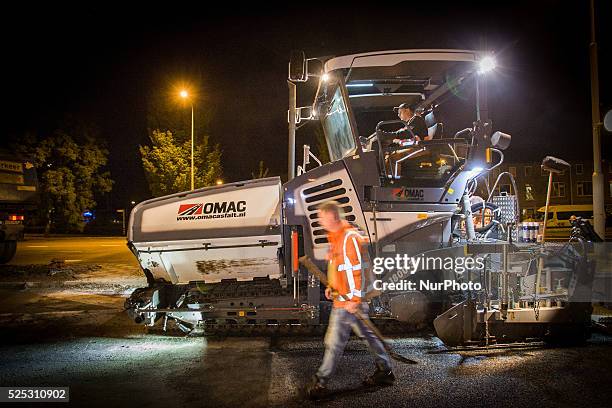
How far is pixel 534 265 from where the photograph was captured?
6465 millimetres

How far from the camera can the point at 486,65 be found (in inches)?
241

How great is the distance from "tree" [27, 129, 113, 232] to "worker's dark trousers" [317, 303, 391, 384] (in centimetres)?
3934

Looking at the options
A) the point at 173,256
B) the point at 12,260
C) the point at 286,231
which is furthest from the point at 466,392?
the point at 12,260

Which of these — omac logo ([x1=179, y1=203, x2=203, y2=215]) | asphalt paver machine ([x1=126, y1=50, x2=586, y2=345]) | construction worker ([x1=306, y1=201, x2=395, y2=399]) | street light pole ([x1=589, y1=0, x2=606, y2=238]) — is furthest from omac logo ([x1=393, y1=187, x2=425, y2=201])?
street light pole ([x1=589, y1=0, x2=606, y2=238])

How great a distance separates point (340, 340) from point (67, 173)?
40688mm

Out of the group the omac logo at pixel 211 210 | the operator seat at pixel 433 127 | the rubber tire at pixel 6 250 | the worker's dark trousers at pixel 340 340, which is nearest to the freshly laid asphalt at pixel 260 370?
the worker's dark trousers at pixel 340 340

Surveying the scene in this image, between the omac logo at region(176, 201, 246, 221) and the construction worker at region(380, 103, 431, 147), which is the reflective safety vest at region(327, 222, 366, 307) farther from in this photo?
the construction worker at region(380, 103, 431, 147)

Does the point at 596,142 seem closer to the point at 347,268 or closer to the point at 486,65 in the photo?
the point at 486,65

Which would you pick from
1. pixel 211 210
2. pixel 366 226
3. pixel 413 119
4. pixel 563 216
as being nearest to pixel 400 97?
pixel 413 119

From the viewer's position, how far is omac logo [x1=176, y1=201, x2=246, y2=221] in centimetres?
654

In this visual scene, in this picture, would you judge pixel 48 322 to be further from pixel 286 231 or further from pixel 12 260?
pixel 12 260

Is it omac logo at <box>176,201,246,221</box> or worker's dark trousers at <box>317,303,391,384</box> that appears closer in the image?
worker's dark trousers at <box>317,303,391,384</box>

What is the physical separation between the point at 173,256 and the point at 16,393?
8.04 ft

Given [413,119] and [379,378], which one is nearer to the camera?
[379,378]
